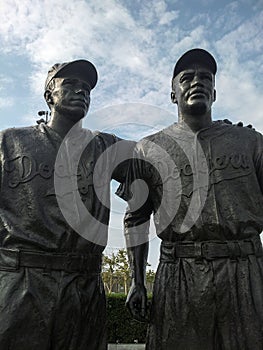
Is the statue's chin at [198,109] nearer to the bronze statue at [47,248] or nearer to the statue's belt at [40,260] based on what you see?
the bronze statue at [47,248]

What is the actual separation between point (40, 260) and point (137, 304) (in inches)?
33.8

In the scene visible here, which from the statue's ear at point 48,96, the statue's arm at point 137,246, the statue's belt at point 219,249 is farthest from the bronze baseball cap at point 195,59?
the statue's belt at point 219,249

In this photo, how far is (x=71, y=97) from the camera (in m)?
3.82

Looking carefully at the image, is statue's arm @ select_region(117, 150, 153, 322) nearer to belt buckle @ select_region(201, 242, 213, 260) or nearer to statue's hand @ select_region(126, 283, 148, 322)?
statue's hand @ select_region(126, 283, 148, 322)

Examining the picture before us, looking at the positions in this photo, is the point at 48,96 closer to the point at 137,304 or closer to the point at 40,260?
Answer: the point at 40,260

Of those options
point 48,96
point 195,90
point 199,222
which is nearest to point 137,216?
point 199,222

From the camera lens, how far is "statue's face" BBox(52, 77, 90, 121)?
3.79 metres

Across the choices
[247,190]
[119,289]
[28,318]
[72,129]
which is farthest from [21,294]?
[119,289]

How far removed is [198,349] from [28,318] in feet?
3.96

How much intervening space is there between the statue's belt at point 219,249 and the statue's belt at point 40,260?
2.47 feet

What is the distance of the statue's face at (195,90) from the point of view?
3.66m

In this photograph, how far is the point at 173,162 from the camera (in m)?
3.61

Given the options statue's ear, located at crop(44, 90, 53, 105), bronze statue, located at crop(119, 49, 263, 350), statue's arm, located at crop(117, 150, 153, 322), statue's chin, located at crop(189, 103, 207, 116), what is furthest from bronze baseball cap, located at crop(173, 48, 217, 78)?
statue's ear, located at crop(44, 90, 53, 105)

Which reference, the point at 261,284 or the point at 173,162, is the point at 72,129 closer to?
the point at 173,162
